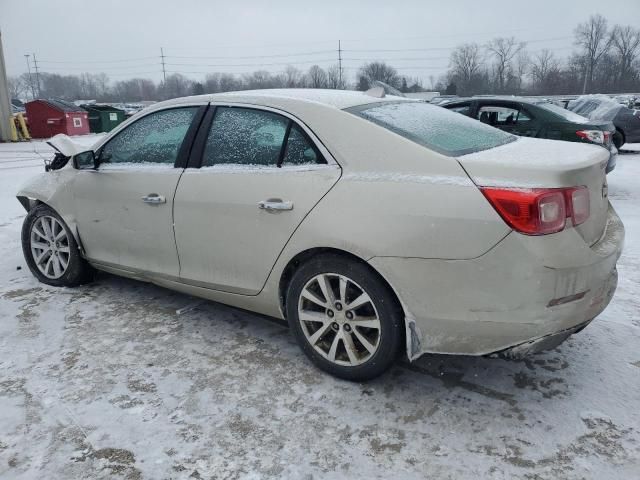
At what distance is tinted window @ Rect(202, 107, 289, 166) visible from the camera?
9.80ft

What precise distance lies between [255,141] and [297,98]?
13.9 inches

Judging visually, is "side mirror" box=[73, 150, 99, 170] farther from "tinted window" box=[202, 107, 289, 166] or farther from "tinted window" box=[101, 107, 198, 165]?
"tinted window" box=[202, 107, 289, 166]

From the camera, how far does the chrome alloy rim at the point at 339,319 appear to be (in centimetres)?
266

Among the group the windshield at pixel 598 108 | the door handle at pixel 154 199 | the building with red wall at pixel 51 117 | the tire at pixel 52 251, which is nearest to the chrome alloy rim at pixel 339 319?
the door handle at pixel 154 199

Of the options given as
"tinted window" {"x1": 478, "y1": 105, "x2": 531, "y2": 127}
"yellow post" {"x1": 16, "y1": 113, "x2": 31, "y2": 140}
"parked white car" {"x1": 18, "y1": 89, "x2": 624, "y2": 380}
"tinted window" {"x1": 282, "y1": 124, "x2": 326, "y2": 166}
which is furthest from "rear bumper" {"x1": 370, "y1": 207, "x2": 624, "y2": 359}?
"yellow post" {"x1": 16, "y1": 113, "x2": 31, "y2": 140}

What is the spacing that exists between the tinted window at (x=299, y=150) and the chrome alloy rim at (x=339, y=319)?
64cm

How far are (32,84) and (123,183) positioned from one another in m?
108

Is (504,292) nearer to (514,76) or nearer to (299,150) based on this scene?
(299,150)

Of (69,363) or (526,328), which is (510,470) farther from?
(69,363)

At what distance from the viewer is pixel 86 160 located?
154 inches

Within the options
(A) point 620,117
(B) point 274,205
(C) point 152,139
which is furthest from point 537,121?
(A) point 620,117

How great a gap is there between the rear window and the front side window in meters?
0.35

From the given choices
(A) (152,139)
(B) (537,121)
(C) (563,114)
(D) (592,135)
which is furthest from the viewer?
(C) (563,114)

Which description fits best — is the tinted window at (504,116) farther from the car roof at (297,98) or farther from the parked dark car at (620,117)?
the parked dark car at (620,117)
